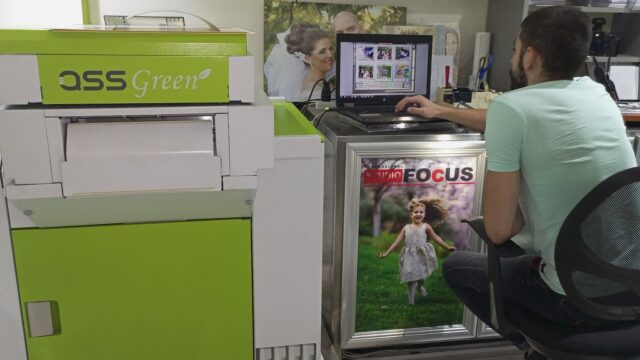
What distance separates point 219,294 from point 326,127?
0.84 meters

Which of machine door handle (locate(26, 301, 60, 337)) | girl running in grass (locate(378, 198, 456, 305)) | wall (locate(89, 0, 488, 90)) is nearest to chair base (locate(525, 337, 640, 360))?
girl running in grass (locate(378, 198, 456, 305))

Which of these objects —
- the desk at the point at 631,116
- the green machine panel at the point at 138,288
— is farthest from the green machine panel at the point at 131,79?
the desk at the point at 631,116

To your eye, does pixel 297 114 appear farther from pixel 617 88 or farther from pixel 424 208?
pixel 617 88

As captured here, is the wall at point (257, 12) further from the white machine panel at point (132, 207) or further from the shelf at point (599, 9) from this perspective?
the white machine panel at point (132, 207)

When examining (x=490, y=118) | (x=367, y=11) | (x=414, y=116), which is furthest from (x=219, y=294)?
(x=367, y=11)

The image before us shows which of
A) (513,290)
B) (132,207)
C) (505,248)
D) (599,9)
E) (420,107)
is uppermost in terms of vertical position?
(599,9)

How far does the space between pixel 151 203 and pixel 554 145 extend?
3.22ft

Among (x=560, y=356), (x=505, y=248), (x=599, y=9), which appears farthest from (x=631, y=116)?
(x=560, y=356)

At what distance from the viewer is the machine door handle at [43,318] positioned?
1.31 m

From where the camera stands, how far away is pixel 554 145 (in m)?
1.38

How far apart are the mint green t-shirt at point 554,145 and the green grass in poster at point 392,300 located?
696 millimetres

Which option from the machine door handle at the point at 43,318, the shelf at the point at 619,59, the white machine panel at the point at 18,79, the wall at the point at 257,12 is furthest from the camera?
the shelf at the point at 619,59

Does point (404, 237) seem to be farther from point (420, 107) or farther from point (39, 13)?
point (39, 13)

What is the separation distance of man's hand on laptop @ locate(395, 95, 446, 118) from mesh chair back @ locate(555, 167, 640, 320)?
829 mm
